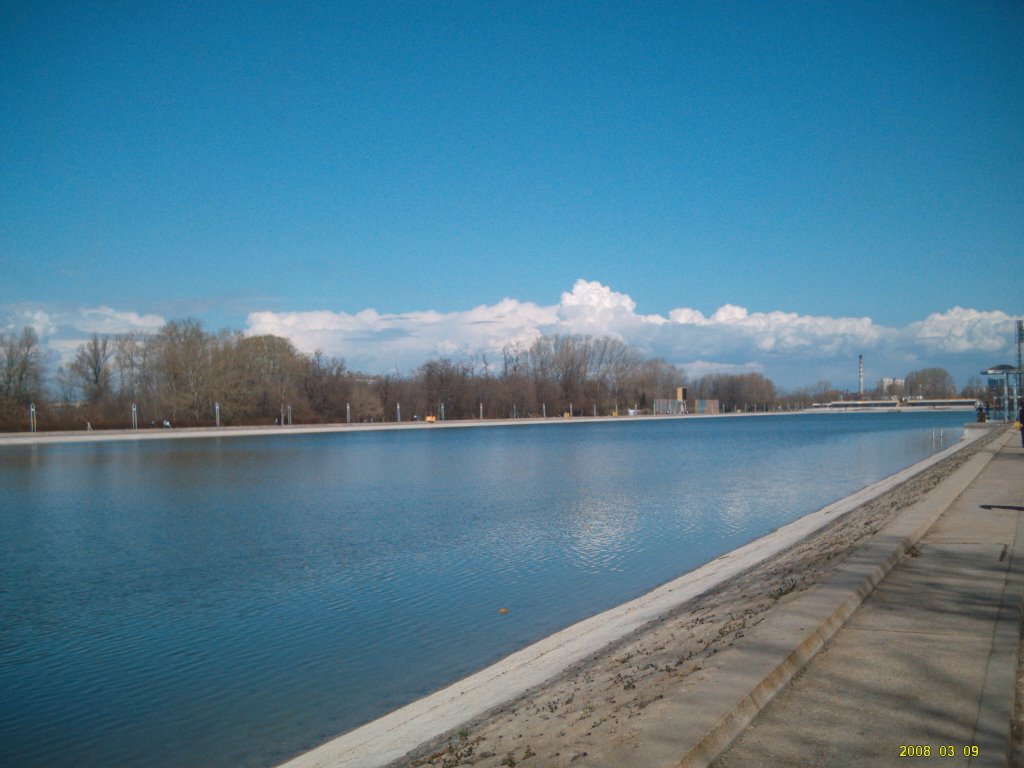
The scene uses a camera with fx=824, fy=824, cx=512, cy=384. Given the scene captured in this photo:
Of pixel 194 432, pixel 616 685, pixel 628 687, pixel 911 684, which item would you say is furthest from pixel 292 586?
pixel 194 432

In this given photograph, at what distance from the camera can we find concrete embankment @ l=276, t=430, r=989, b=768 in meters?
4.50

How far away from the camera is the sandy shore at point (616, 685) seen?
4.75 meters

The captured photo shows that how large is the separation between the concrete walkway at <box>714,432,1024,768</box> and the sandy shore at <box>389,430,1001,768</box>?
0.79m

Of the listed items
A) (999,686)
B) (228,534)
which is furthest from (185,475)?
(999,686)

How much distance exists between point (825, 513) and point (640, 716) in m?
14.3

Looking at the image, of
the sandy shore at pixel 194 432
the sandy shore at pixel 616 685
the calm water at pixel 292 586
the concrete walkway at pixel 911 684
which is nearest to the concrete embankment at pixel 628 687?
the sandy shore at pixel 616 685

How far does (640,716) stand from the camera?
A: 4.78 m

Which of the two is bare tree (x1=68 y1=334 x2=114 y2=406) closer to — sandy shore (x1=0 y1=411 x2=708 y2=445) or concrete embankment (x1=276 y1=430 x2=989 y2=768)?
sandy shore (x1=0 y1=411 x2=708 y2=445)

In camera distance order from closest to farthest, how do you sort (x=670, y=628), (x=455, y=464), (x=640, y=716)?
(x=640, y=716) < (x=670, y=628) < (x=455, y=464)

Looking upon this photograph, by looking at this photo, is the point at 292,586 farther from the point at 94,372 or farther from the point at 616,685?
the point at 94,372

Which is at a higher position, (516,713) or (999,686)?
(999,686)

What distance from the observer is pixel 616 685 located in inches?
239

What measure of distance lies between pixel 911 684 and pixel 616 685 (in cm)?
202

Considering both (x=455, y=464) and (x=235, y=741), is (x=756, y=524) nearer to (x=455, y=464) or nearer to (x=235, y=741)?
(x=235, y=741)
